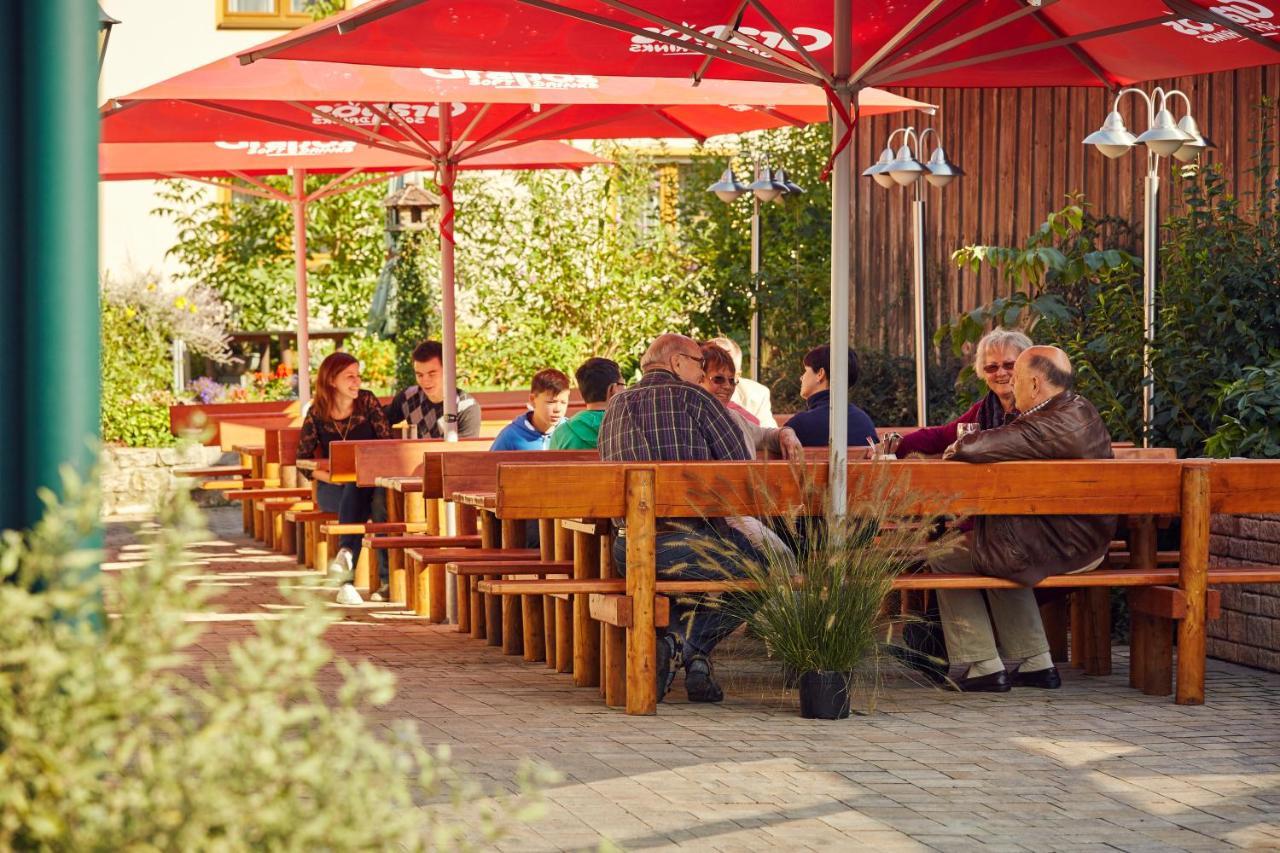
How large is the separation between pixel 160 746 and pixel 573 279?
16.4m

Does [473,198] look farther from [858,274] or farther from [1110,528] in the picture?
[1110,528]

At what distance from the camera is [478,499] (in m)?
7.97

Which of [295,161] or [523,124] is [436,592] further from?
[295,161]

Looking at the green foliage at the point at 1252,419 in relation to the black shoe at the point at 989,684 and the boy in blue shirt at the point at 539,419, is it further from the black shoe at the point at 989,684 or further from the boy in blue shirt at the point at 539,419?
the boy in blue shirt at the point at 539,419

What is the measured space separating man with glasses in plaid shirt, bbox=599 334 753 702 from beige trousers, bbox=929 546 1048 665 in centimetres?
84

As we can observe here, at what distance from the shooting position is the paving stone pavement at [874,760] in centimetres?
509

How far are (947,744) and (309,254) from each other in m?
16.0

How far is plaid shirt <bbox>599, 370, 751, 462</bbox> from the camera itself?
722cm

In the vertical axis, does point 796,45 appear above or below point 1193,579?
above

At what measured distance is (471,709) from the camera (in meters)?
6.93

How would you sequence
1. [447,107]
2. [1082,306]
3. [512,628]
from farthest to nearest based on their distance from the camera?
1. [1082,306]
2. [447,107]
3. [512,628]

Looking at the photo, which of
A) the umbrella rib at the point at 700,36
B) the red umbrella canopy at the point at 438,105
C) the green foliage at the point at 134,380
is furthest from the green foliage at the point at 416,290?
the umbrella rib at the point at 700,36

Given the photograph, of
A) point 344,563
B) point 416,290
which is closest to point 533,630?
point 344,563

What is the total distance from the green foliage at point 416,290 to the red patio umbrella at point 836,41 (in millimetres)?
10406
